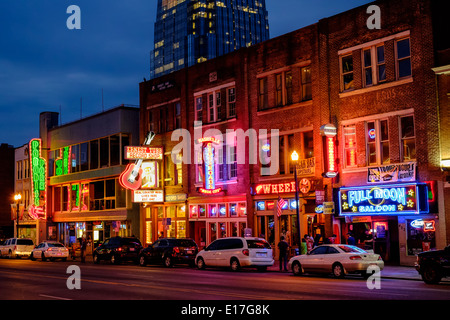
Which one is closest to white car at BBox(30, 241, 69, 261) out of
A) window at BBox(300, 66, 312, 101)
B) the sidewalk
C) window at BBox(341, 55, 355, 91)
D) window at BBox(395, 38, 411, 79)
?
window at BBox(300, 66, 312, 101)

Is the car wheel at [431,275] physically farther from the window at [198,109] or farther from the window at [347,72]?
the window at [198,109]

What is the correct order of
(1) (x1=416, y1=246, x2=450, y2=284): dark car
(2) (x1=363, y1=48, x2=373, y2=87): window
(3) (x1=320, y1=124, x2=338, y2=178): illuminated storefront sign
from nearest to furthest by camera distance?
(1) (x1=416, y1=246, x2=450, y2=284): dark car, (3) (x1=320, y1=124, x2=338, y2=178): illuminated storefront sign, (2) (x1=363, y1=48, x2=373, y2=87): window

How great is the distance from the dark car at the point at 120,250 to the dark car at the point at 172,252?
3.44 meters

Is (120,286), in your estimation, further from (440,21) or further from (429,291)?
(440,21)

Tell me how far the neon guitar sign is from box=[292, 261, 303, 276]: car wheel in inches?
787

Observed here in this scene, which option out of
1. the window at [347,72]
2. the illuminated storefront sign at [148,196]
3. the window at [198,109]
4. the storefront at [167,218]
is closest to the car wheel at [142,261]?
the storefront at [167,218]

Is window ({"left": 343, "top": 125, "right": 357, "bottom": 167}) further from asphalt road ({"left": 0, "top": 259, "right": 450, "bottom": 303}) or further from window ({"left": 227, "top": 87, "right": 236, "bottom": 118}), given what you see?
window ({"left": 227, "top": 87, "right": 236, "bottom": 118})

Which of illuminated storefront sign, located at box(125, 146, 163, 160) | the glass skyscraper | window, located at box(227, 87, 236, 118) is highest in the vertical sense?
the glass skyscraper

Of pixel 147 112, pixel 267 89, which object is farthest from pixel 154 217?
pixel 267 89

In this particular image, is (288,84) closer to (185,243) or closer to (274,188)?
(274,188)

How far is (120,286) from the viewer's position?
20.1 meters

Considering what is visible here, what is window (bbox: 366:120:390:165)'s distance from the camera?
29172mm

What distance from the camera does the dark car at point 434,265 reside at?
1962 centimetres

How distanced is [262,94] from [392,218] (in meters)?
11.7
